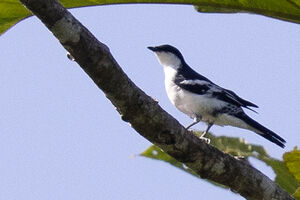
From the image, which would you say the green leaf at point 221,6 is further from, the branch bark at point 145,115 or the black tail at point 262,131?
the black tail at point 262,131

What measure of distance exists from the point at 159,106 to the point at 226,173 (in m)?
0.69

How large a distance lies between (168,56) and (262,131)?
2.06m

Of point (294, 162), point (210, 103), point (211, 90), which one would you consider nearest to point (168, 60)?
point (211, 90)

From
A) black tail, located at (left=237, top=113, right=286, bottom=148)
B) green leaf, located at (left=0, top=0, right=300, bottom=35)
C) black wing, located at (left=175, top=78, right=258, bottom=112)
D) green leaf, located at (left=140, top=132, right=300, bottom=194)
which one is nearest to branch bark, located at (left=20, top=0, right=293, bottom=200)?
green leaf, located at (left=140, top=132, right=300, bottom=194)

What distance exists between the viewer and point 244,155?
4180mm

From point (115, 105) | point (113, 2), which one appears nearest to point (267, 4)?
point (113, 2)

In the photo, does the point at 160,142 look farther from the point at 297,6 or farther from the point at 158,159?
the point at 297,6

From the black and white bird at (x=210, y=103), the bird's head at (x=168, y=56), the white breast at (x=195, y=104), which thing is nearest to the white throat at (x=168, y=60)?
the bird's head at (x=168, y=56)

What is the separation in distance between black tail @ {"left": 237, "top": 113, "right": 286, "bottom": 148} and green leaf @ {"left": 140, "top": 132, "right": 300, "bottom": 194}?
107 inches

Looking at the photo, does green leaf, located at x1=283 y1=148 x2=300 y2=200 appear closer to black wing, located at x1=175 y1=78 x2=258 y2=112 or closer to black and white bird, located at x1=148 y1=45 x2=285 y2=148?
black and white bird, located at x1=148 y1=45 x2=285 y2=148

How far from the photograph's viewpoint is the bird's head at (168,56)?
28.7 ft

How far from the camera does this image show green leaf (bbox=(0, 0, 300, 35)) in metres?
3.95

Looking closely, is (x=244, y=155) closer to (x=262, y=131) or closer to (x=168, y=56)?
(x=262, y=131)

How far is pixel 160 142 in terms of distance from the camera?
3.79 m
